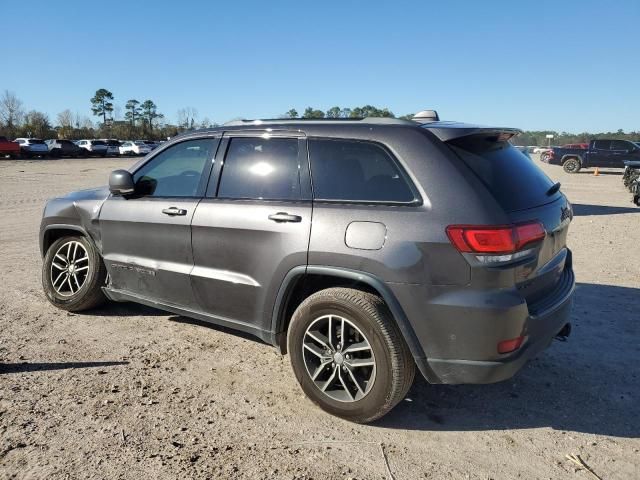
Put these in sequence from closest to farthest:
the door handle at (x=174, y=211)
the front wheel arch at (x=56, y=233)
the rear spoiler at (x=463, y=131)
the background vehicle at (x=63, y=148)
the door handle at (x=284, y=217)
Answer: the rear spoiler at (x=463, y=131)
the door handle at (x=284, y=217)
the door handle at (x=174, y=211)
the front wheel arch at (x=56, y=233)
the background vehicle at (x=63, y=148)

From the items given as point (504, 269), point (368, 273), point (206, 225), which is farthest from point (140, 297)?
point (504, 269)

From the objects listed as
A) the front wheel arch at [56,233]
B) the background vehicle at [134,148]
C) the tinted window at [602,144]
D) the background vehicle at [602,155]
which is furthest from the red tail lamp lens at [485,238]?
the background vehicle at [134,148]

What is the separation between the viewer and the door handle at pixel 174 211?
Result: 3852 millimetres

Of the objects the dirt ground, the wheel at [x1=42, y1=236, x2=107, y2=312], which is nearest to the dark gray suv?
the dirt ground

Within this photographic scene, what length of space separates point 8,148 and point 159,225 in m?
41.4

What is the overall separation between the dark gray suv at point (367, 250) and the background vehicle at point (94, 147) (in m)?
48.1

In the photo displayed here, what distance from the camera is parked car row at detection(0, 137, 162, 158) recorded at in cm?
3903

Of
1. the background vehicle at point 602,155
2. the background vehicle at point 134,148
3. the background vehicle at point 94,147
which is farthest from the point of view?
the background vehicle at point 134,148

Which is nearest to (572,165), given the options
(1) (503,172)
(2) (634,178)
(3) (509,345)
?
(2) (634,178)

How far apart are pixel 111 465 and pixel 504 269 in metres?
2.30

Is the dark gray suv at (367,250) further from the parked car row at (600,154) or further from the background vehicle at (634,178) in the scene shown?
the parked car row at (600,154)

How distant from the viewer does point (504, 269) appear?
2.69 metres

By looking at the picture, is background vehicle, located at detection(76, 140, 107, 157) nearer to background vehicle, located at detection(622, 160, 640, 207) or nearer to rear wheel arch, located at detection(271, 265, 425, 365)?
background vehicle, located at detection(622, 160, 640, 207)

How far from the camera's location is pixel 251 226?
343cm
